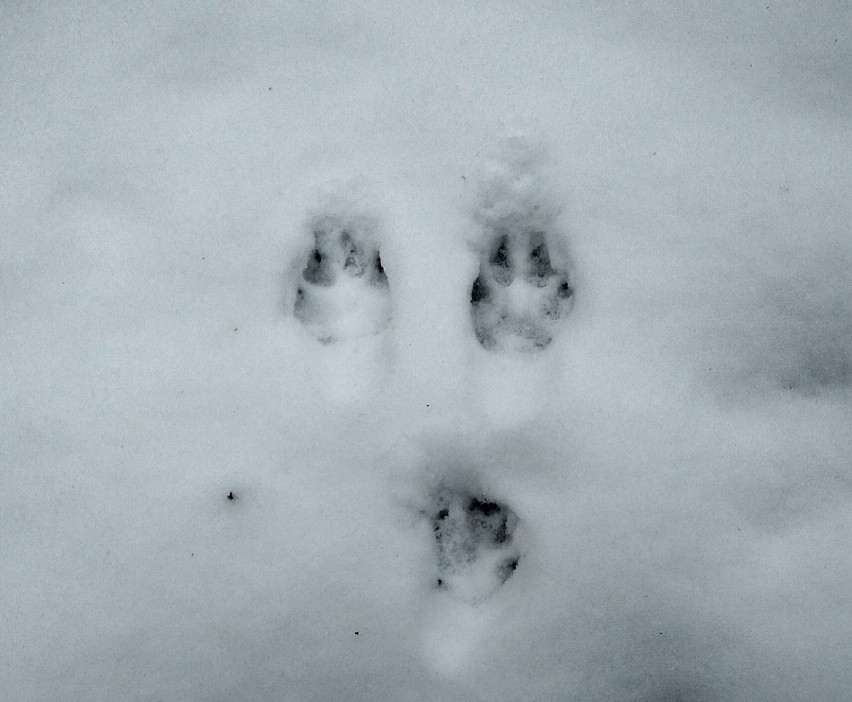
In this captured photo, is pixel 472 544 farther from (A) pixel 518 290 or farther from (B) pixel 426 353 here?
(A) pixel 518 290

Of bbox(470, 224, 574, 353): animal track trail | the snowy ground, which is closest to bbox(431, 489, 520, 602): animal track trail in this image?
the snowy ground

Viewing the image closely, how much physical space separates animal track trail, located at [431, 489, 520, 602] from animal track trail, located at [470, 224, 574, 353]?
0.25 m

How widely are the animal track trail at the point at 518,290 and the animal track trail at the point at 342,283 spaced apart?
6.3 inches

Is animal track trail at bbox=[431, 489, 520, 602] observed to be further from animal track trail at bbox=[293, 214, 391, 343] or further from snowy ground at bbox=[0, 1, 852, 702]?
animal track trail at bbox=[293, 214, 391, 343]

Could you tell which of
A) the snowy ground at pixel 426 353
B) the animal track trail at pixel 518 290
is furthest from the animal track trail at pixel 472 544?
the animal track trail at pixel 518 290

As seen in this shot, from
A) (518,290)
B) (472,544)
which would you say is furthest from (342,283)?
(472,544)

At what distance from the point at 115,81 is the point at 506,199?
692mm

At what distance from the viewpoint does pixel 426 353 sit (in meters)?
1.10

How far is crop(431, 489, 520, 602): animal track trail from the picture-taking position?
1.08 m

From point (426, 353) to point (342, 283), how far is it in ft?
0.60

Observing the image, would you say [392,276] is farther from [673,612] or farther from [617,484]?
[673,612]

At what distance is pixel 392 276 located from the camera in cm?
113

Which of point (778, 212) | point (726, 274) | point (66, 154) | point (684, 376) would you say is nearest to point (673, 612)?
point (684, 376)

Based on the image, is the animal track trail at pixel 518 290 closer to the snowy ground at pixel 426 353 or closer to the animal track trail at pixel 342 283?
the snowy ground at pixel 426 353
